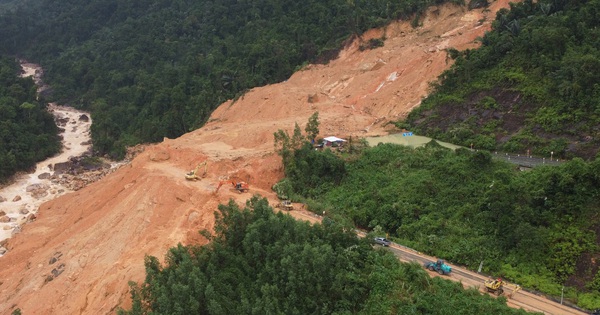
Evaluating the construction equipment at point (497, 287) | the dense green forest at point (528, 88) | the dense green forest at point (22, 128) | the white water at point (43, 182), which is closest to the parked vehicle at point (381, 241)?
the construction equipment at point (497, 287)

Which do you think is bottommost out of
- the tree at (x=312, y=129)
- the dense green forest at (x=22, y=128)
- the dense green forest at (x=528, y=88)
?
the dense green forest at (x=22, y=128)

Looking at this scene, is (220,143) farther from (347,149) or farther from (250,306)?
(250,306)

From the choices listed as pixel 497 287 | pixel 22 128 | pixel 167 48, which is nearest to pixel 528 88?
pixel 497 287

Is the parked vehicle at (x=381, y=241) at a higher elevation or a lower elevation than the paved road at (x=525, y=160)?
lower

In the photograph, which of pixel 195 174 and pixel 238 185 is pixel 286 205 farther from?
pixel 195 174

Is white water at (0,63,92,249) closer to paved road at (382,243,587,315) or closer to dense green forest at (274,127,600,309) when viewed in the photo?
dense green forest at (274,127,600,309)

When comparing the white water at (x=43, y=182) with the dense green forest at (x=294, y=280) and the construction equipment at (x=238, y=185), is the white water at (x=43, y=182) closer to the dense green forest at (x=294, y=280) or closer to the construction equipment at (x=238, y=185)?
the construction equipment at (x=238, y=185)
